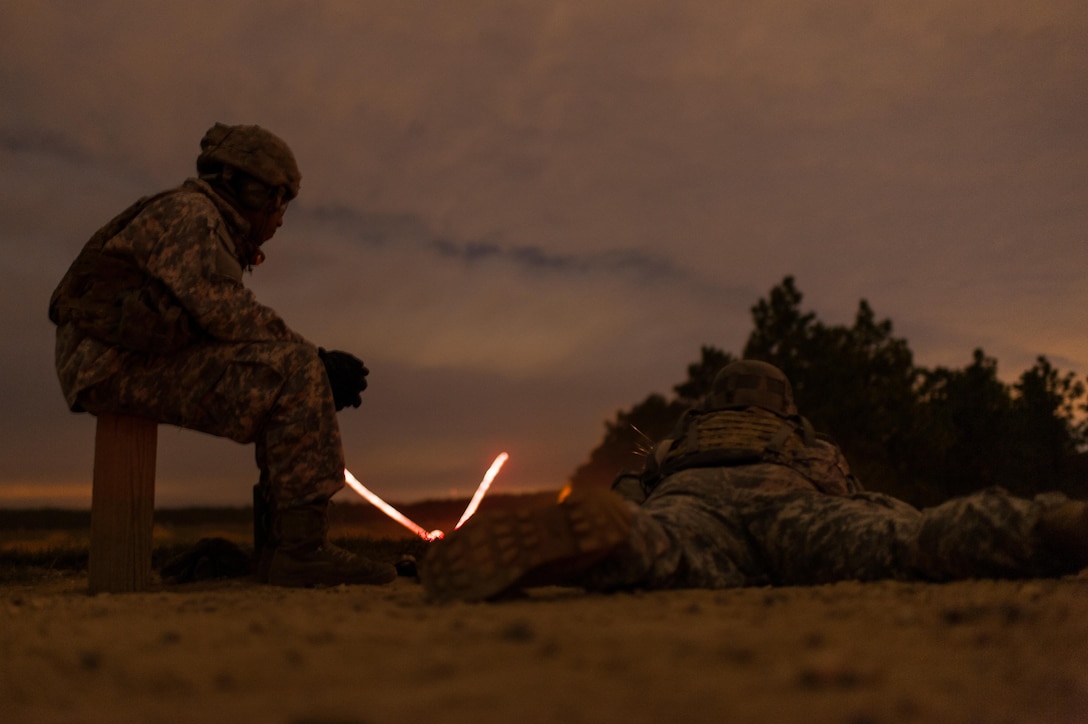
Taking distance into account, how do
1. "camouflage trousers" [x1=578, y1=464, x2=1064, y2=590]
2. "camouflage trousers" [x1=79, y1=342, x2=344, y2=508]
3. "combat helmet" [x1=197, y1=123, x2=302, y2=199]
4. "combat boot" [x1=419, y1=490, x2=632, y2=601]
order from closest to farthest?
"combat boot" [x1=419, y1=490, x2=632, y2=601] < "camouflage trousers" [x1=578, y1=464, x2=1064, y2=590] < "camouflage trousers" [x1=79, y1=342, x2=344, y2=508] < "combat helmet" [x1=197, y1=123, x2=302, y2=199]

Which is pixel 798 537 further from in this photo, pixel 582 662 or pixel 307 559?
pixel 307 559

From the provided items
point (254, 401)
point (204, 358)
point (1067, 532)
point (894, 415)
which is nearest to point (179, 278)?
point (204, 358)

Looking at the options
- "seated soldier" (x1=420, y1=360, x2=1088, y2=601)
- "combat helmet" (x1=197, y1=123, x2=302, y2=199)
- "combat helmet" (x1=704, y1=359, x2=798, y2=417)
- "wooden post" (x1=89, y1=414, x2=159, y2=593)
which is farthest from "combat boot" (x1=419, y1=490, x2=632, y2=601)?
"combat helmet" (x1=197, y1=123, x2=302, y2=199)

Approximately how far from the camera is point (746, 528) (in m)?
3.64

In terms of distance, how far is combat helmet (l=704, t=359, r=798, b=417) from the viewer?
4.31 meters

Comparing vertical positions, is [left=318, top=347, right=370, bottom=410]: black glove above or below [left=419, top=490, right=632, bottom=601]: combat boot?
above

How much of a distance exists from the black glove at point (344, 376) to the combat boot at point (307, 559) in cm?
59

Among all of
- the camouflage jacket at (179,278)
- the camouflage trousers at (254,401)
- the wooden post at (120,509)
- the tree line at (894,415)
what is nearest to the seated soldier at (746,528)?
the camouflage trousers at (254,401)

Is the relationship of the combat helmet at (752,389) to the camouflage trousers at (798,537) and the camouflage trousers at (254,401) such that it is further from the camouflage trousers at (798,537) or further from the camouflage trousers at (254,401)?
the camouflage trousers at (254,401)

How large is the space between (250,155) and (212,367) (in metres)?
1.09

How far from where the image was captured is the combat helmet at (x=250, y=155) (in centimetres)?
479

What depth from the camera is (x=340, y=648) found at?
77.9 inches

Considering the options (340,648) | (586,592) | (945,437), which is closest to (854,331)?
(945,437)

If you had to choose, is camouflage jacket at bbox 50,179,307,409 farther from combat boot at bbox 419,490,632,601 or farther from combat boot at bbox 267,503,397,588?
combat boot at bbox 419,490,632,601
